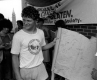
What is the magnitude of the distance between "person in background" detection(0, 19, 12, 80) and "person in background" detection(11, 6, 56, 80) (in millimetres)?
1412

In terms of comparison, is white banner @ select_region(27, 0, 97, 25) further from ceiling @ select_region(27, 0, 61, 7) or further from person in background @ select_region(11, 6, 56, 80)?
person in background @ select_region(11, 6, 56, 80)

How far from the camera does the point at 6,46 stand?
10.1 ft

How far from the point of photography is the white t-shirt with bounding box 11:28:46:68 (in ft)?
5.35

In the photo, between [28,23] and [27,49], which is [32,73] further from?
[28,23]

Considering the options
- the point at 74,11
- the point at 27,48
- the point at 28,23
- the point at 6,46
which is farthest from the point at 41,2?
the point at 27,48

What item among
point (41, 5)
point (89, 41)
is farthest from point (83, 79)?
point (41, 5)

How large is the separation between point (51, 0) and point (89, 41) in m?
1.98

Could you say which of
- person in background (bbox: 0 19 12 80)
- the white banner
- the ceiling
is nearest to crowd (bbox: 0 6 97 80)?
the white banner

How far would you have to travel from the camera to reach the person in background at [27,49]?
5.38 feet

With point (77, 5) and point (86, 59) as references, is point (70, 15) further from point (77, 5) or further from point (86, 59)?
point (86, 59)

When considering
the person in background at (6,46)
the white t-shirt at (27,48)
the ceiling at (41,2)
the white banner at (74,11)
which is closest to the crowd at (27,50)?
the white t-shirt at (27,48)

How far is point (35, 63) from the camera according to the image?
1.73 meters

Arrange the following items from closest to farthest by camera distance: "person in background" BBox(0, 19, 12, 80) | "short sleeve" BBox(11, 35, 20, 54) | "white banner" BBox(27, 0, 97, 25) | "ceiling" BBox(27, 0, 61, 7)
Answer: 1. "short sleeve" BBox(11, 35, 20, 54)
2. "white banner" BBox(27, 0, 97, 25)
3. "person in background" BBox(0, 19, 12, 80)
4. "ceiling" BBox(27, 0, 61, 7)

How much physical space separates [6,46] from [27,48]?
5.15 feet
